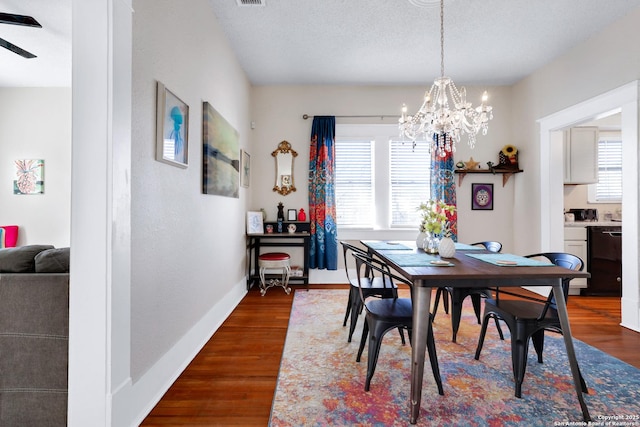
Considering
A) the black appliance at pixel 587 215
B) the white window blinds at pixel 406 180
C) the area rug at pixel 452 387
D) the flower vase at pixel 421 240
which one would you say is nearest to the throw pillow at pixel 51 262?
the area rug at pixel 452 387

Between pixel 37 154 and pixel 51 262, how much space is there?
13.7ft

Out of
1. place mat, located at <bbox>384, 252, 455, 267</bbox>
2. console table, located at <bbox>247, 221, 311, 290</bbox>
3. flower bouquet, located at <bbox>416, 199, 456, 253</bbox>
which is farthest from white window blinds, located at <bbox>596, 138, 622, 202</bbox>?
console table, located at <bbox>247, 221, 311, 290</bbox>

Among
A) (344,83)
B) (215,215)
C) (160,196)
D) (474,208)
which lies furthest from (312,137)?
(160,196)

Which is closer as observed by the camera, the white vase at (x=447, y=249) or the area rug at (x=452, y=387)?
the area rug at (x=452, y=387)

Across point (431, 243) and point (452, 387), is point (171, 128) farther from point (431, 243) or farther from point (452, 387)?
point (452, 387)

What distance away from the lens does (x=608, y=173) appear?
4875 millimetres

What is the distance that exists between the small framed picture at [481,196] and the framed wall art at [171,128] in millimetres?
4225

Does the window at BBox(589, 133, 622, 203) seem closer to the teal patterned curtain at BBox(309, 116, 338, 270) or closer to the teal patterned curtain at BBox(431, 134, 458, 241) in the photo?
the teal patterned curtain at BBox(431, 134, 458, 241)

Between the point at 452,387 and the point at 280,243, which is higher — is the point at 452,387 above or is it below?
below

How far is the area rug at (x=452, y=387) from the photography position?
1.72 m

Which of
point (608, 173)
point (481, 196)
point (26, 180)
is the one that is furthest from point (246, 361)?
point (608, 173)

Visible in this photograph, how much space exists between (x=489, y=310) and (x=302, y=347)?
1455 millimetres

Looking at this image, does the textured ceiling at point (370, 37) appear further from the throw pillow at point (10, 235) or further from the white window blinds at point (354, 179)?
the throw pillow at point (10, 235)

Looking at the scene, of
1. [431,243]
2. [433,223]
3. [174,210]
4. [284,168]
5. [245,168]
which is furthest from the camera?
[284,168]
